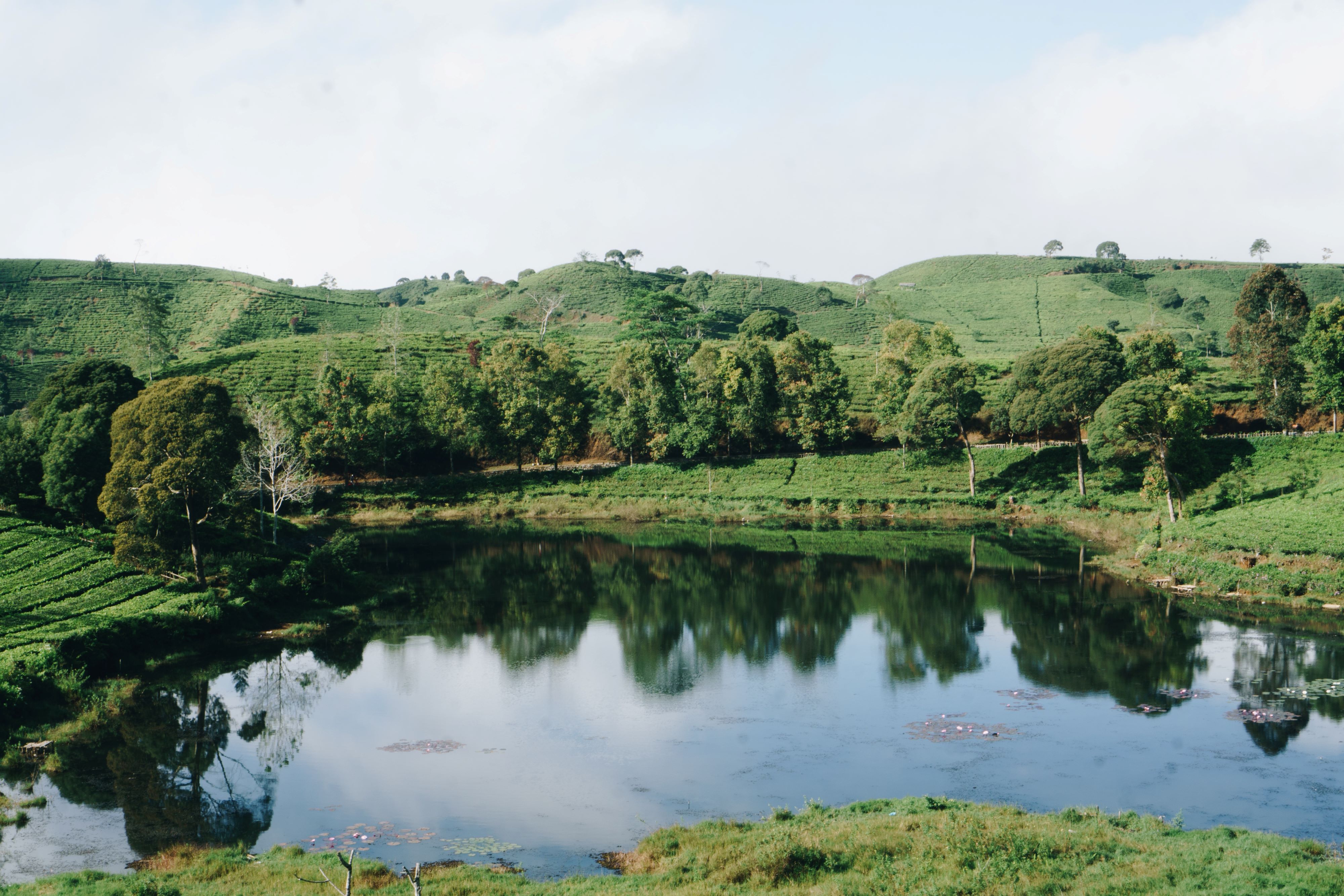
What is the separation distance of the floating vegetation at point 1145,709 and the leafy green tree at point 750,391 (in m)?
49.9

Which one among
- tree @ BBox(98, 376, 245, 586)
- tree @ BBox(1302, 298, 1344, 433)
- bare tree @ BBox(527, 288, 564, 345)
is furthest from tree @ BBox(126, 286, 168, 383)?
tree @ BBox(1302, 298, 1344, 433)

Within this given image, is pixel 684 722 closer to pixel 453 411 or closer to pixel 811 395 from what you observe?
pixel 811 395

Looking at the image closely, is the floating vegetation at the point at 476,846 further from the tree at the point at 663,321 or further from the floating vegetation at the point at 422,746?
the tree at the point at 663,321

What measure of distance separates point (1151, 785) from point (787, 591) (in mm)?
24311

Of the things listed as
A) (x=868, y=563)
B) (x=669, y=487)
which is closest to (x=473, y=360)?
(x=669, y=487)

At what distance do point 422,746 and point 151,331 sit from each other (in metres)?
87.2

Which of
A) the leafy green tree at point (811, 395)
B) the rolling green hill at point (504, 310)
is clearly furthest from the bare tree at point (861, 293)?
the leafy green tree at point (811, 395)

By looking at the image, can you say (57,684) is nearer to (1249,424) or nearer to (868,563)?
(868,563)

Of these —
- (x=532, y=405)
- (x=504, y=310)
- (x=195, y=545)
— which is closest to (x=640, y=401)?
(x=532, y=405)

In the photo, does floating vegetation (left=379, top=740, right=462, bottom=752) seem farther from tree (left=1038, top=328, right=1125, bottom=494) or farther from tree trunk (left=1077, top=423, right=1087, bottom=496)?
tree (left=1038, top=328, right=1125, bottom=494)

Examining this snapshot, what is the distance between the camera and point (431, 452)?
84938mm

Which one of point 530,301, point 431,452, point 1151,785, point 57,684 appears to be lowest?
point 1151,785

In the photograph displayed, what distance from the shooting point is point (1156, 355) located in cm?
7581

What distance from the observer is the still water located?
2198 cm
